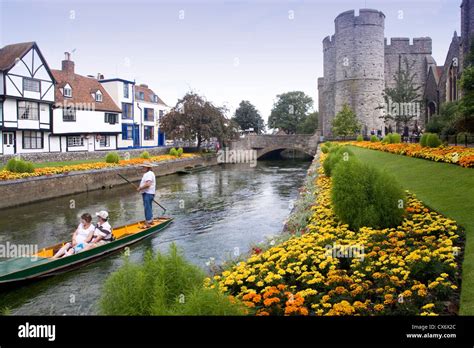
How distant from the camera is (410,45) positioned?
2286 inches

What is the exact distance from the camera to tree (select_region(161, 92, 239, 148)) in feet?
160

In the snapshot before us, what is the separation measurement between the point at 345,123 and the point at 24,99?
32588 millimetres

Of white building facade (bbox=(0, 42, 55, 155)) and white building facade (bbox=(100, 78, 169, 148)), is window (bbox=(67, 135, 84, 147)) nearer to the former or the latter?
white building facade (bbox=(0, 42, 55, 155))

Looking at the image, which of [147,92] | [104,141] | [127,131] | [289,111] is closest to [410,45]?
[289,111]

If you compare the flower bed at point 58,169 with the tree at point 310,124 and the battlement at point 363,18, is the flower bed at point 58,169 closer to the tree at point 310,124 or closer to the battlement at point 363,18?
the battlement at point 363,18

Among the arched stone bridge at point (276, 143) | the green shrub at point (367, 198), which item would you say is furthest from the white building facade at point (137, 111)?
the green shrub at point (367, 198)

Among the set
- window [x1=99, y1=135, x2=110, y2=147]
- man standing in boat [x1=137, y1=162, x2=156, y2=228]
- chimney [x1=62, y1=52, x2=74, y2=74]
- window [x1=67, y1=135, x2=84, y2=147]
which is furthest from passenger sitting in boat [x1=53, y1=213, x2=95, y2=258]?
chimney [x1=62, y1=52, x2=74, y2=74]

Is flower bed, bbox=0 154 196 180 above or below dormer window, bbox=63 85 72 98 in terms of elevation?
below

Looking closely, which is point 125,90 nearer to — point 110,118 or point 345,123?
point 110,118

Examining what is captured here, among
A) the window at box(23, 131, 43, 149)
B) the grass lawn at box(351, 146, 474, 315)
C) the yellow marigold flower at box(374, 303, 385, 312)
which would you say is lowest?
the yellow marigold flower at box(374, 303, 385, 312)

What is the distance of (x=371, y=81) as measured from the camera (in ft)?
171

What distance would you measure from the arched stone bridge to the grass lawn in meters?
42.3
